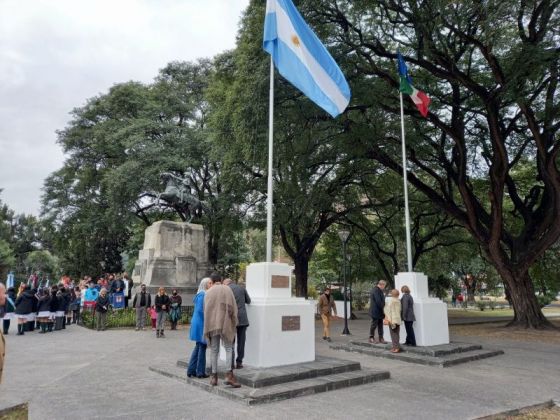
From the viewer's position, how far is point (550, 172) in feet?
54.6

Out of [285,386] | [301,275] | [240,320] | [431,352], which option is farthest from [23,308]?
[301,275]

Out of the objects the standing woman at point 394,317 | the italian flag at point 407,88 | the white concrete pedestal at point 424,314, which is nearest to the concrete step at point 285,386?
the standing woman at point 394,317

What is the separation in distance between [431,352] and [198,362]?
20.0ft

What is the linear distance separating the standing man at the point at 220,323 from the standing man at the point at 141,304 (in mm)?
9951

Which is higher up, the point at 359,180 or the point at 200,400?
the point at 359,180

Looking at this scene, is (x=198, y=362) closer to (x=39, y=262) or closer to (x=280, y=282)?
(x=280, y=282)

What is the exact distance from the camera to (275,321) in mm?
8406

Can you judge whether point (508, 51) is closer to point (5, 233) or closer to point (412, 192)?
point (412, 192)

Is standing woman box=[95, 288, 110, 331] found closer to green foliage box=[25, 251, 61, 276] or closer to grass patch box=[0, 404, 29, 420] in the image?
grass patch box=[0, 404, 29, 420]

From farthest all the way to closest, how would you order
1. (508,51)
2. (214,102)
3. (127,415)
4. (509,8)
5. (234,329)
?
(214,102), (508,51), (509,8), (234,329), (127,415)

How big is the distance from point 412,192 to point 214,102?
525 inches

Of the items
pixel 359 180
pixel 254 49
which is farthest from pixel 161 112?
pixel 254 49

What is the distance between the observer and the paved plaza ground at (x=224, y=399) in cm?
613

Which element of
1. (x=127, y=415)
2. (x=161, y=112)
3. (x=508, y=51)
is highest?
(x=161, y=112)
